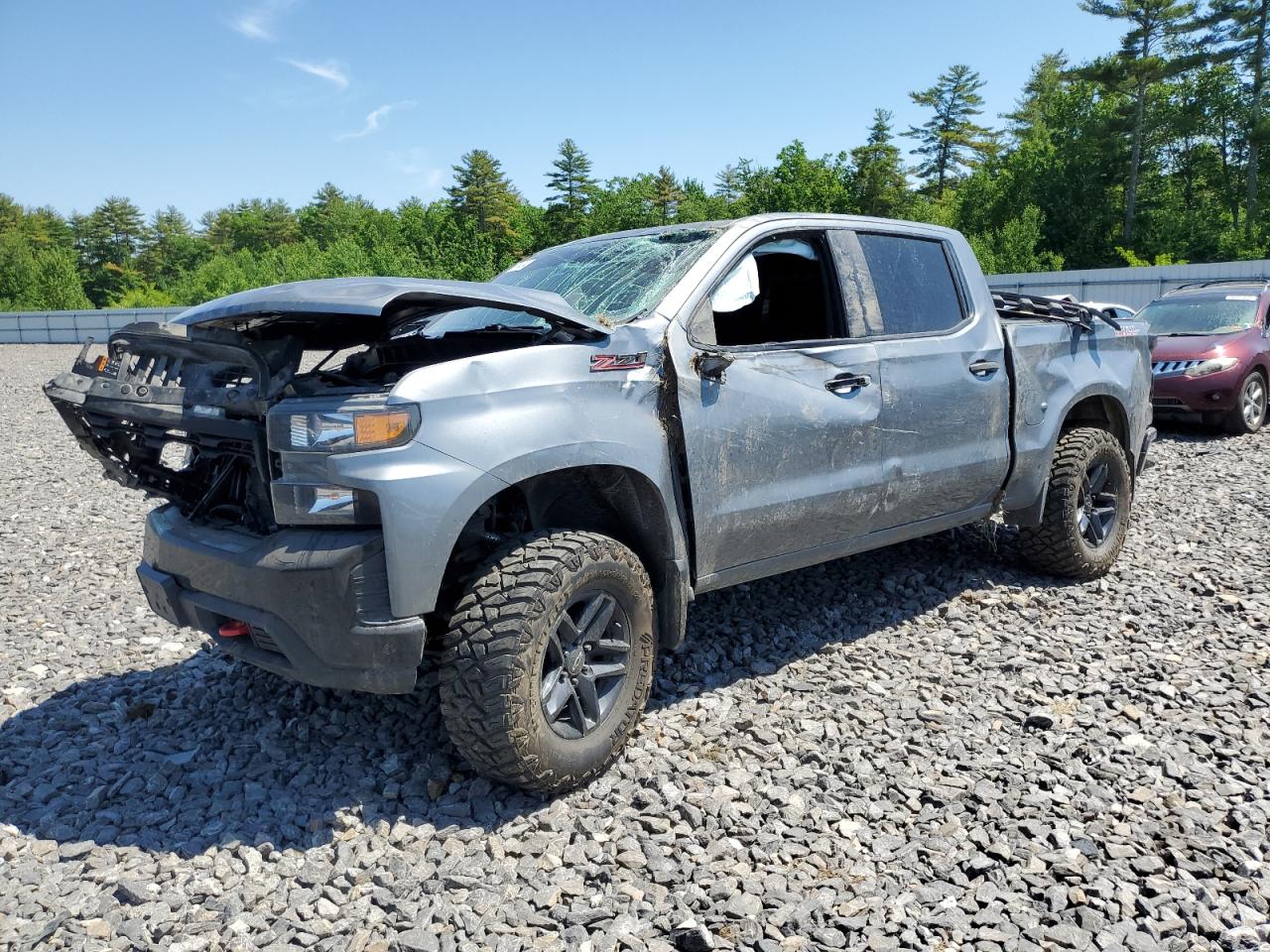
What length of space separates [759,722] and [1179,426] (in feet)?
33.4

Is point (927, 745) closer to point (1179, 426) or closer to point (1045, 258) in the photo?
point (1179, 426)

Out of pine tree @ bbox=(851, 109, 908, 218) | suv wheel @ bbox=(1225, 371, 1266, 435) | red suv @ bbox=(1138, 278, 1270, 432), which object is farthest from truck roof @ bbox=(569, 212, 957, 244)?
pine tree @ bbox=(851, 109, 908, 218)

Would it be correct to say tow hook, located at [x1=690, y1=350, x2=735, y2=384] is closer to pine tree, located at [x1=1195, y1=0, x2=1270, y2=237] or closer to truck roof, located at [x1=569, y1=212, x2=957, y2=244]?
truck roof, located at [x1=569, y1=212, x2=957, y2=244]

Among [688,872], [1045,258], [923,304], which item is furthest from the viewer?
[1045,258]

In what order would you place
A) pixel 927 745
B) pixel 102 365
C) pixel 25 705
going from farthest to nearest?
pixel 25 705
pixel 927 745
pixel 102 365

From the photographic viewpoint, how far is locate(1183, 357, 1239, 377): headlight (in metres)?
10.6

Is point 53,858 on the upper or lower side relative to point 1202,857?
→ upper

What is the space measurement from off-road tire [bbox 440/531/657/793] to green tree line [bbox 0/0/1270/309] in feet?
159

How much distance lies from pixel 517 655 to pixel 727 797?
900 mm

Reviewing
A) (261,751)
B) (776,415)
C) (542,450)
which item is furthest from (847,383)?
(261,751)

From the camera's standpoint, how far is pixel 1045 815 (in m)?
3.05

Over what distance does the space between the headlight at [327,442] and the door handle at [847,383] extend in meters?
1.85

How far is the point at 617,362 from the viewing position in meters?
3.24

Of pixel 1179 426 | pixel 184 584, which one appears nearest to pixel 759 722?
pixel 184 584
